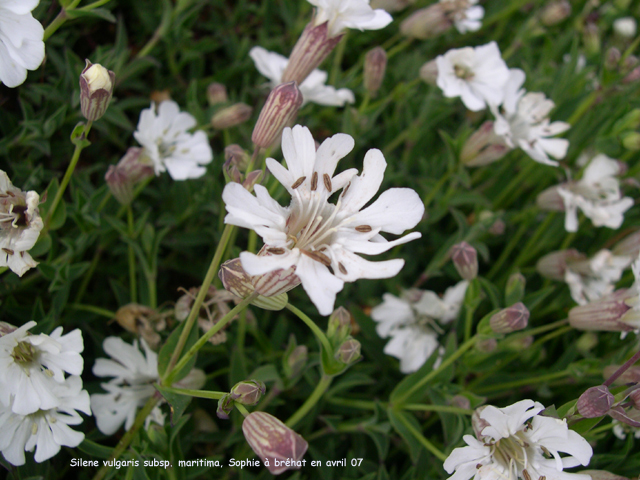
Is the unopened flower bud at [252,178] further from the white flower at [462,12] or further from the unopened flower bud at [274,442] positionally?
the white flower at [462,12]

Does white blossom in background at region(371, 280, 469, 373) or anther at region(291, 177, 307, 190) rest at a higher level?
anther at region(291, 177, 307, 190)

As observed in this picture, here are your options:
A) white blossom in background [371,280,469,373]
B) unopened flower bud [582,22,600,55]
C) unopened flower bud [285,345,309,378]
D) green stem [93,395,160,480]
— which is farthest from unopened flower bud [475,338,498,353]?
unopened flower bud [582,22,600,55]

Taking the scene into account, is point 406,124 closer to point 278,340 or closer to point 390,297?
point 390,297

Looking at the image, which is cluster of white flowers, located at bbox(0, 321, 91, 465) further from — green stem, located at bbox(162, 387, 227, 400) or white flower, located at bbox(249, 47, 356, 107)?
white flower, located at bbox(249, 47, 356, 107)

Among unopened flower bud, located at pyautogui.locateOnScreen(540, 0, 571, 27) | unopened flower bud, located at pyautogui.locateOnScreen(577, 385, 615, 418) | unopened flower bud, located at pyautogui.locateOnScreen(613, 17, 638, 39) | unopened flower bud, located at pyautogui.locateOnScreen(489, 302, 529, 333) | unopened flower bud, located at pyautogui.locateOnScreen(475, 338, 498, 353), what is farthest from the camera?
unopened flower bud, located at pyautogui.locateOnScreen(613, 17, 638, 39)

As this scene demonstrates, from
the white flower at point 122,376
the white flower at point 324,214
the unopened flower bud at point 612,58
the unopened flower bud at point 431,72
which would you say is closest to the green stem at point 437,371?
the white flower at point 324,214

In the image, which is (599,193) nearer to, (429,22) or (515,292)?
(515,292)
